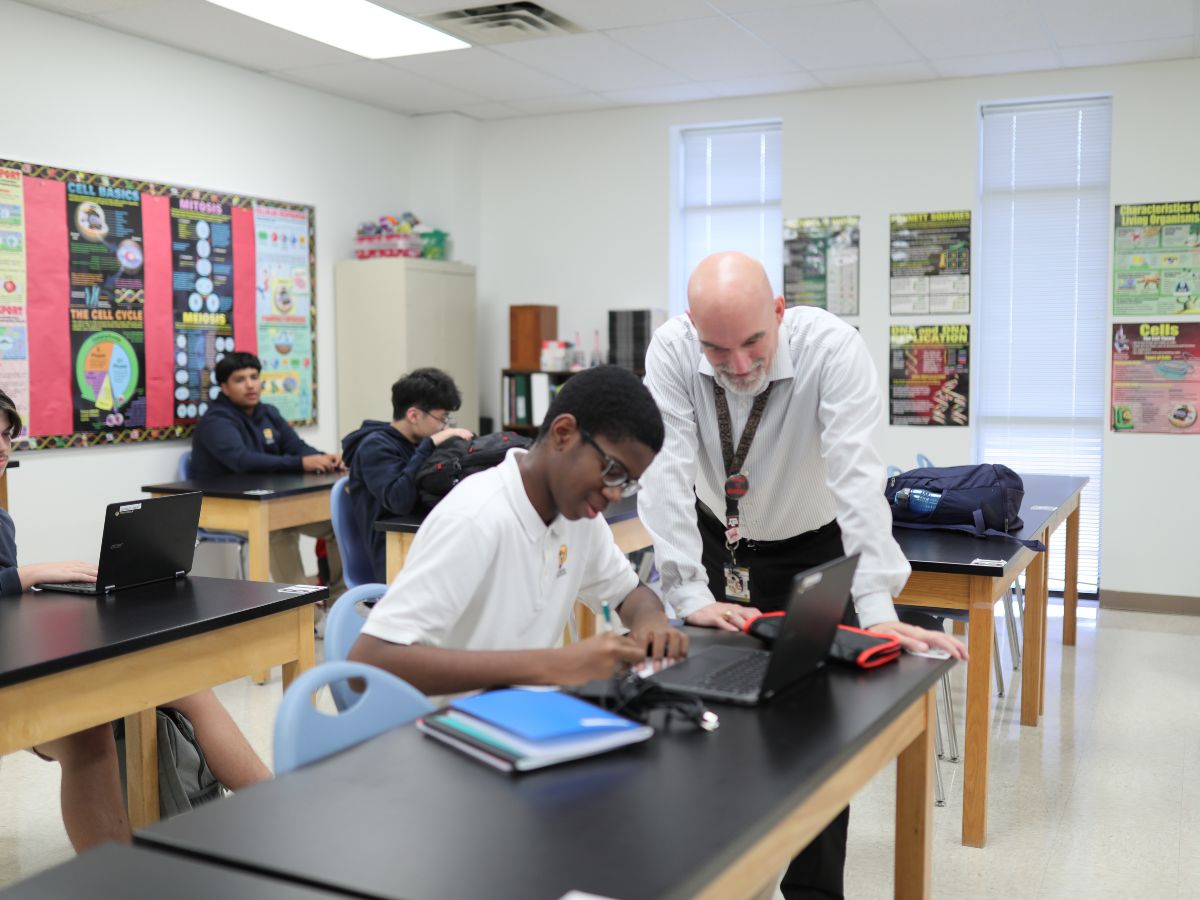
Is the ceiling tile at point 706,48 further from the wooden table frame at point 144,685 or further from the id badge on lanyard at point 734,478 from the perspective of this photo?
the wooden table frame at point 144,685

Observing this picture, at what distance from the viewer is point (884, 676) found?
175 cm

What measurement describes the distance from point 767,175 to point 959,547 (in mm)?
3829

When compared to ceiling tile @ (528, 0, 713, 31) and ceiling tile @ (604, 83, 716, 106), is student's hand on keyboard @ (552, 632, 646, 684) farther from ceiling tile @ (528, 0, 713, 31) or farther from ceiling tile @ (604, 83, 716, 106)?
ceiling tile @ (604, 83, 716, 106)

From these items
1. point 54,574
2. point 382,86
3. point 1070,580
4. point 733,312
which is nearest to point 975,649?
point 733,312

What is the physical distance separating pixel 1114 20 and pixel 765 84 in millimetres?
1751

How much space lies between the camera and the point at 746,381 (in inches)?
87.1

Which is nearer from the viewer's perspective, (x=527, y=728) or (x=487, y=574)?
(x=527, y=728)

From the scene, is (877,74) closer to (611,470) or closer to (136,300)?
(136,300)

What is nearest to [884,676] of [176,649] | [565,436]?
[565,436]

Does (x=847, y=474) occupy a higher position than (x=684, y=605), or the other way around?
(x=847, y=474)

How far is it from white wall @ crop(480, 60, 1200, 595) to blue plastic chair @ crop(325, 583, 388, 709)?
4655 mm

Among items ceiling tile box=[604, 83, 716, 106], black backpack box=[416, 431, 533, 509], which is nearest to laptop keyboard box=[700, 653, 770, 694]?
black backpack box=[416, 431, 533, 509]

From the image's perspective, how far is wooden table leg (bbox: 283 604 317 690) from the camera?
2.68m

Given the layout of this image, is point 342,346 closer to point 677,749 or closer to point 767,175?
point 767,175
